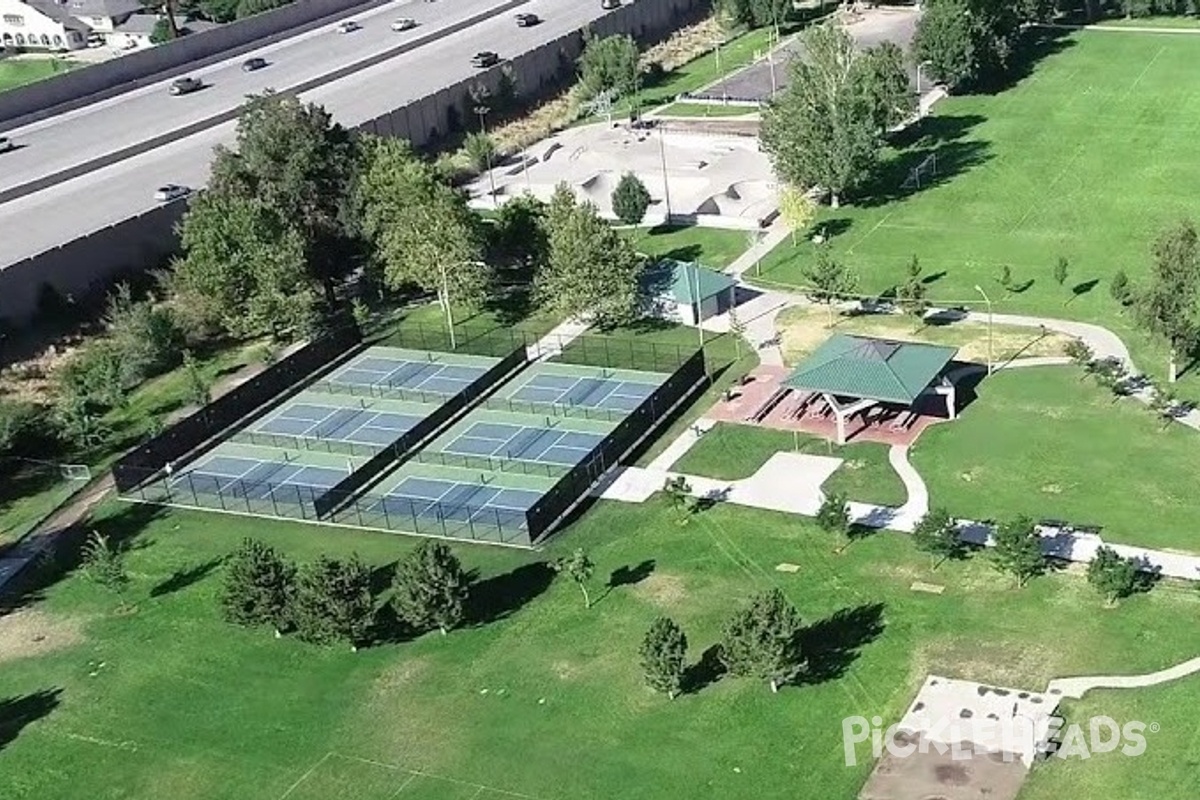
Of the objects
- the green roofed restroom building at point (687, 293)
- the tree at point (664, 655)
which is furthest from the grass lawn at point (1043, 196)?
the tree at point (664, 655)

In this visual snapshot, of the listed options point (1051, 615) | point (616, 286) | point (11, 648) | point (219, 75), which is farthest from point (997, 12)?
point (11, 648)

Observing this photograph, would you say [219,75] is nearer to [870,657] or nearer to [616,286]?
[616,286]

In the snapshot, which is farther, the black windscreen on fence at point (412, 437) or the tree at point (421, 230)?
the tree at point (421, 230)

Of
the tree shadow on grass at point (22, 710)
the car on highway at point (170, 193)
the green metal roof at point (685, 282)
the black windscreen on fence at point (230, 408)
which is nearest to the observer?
the tree shadow on grass at point (22, 710)

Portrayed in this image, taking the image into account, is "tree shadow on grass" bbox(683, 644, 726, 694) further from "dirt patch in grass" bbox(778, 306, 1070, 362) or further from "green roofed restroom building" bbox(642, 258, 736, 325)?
"green roofed restroom building" bbox(642, 258, 736, 325)

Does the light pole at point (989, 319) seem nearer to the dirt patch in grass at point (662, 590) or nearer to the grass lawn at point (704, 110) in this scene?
the dirt patch in grass at point (662, 590)

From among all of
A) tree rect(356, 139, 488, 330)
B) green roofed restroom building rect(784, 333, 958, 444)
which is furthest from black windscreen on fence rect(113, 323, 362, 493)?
green roofed restroom building rect(784, 333, 958, 444)

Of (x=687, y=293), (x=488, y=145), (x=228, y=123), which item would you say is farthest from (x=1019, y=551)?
(x=228, y=123)

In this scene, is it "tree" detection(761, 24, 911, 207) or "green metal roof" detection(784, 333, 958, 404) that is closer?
"green metal roof" detection(784, 333, 958, 404)
